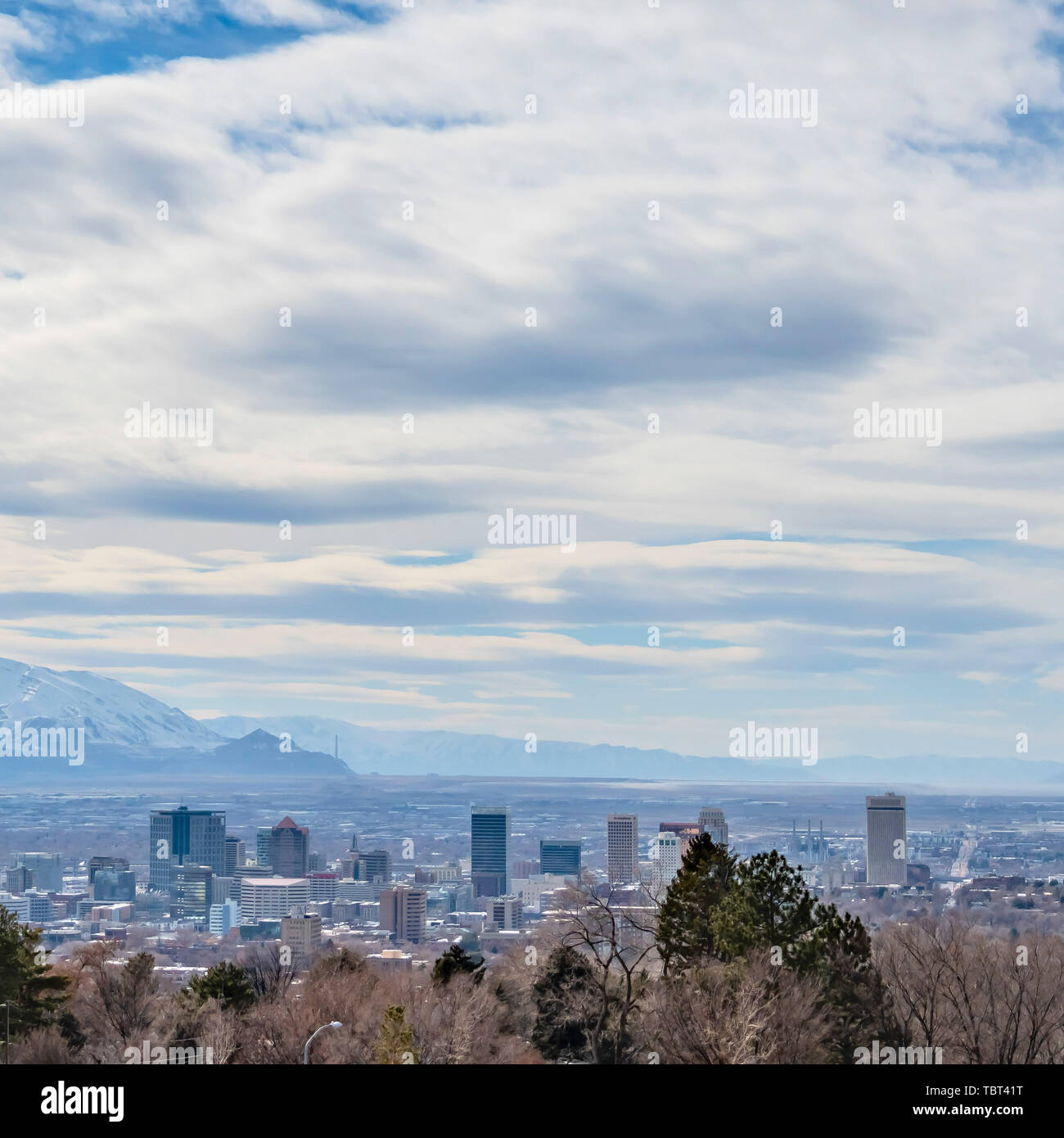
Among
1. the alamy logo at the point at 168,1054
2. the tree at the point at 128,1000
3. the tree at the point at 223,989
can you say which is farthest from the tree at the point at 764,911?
the tree at the point at 128,1000

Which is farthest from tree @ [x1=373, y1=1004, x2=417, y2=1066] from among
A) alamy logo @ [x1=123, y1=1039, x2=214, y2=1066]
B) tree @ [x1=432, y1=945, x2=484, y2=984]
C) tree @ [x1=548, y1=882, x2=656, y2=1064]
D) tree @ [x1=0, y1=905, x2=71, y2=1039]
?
tree @ [x1=0, y1=905, x2=71, y2=1039]

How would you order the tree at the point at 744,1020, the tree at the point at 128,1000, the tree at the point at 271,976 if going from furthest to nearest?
the tree at the point at 271,976 < the tree at the point at 128,1000 < the tree at the point at 744,1020

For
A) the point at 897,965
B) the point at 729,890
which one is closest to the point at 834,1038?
the point at 897,965
